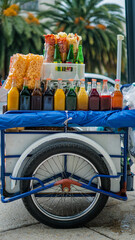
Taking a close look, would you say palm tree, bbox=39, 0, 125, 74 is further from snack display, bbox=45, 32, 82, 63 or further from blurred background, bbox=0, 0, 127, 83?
snack display, bbox=45, 32, 82, 63

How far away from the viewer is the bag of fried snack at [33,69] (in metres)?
2.72

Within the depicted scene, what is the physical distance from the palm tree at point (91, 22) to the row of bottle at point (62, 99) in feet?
55.7

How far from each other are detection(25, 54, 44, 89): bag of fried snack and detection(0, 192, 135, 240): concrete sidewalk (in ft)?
3.93

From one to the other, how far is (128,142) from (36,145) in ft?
2.69

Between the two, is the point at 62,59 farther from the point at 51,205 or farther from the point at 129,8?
the point at 129,8

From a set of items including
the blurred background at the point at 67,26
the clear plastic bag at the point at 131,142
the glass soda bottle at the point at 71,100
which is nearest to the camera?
the clear plastic bag at the point at 131,142

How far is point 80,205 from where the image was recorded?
2.89 meters

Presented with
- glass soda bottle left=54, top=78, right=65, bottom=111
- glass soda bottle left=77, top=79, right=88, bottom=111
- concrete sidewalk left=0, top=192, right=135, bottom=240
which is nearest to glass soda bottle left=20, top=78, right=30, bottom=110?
glass soda bottle left=54, top=78, right=65, bottom=111

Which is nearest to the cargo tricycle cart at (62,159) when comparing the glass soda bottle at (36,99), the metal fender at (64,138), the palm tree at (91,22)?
the metal fender at (64,138)

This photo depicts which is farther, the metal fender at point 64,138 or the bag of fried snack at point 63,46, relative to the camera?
the bag of fried snack at point 63,46

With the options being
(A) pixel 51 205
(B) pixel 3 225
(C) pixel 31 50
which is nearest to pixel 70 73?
(A) pixel 51 205

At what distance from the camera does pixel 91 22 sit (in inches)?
779

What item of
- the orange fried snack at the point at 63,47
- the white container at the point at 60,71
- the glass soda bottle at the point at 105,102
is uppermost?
the orange fried snack at the point at 63,47

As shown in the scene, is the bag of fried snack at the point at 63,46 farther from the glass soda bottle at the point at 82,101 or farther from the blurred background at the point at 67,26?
the blurred background at the point at 67,26
